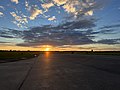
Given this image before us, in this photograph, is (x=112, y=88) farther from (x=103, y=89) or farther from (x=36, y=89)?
(x=36, y=89)

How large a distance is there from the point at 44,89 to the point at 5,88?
1950mm

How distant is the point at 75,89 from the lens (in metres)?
9.28

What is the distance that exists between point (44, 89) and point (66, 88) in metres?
1.07

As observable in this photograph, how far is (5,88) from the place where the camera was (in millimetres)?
9656

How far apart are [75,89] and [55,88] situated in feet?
3.29

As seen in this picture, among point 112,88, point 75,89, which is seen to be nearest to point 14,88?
point 75,89

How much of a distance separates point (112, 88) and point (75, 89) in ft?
5.81

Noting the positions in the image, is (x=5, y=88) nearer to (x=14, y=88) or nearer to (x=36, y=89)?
(x=14, y=88)

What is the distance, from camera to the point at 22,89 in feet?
30.7

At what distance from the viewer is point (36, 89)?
Answer: 941cm

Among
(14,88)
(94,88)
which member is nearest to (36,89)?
(14,88)

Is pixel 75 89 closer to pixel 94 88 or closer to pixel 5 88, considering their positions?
pixel 94 88

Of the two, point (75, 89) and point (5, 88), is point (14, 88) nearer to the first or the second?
point (5, 88)

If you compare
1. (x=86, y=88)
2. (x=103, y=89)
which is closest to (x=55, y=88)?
(x=86, y=88)
